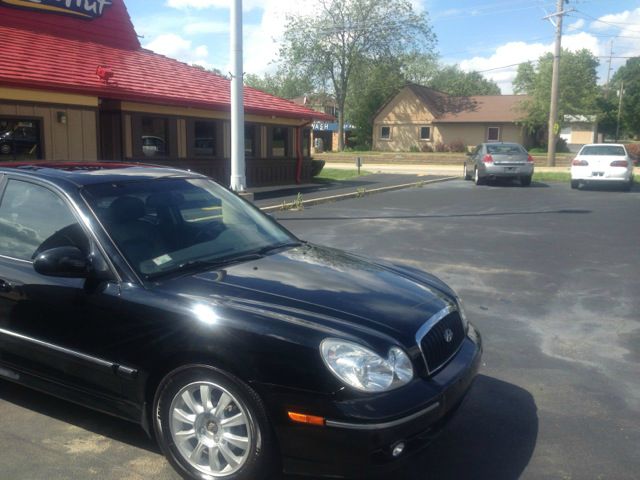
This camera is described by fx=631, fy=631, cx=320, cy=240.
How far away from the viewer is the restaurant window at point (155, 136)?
1688 cm

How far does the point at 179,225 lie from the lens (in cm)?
413

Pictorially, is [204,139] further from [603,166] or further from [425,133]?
[425,133]

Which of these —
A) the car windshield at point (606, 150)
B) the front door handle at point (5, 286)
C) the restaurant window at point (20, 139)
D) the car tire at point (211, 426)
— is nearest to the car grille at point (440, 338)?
the car tire at point (211, 426)

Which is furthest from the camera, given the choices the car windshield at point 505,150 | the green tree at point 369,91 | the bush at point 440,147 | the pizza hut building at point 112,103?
the green tree at point 369,91

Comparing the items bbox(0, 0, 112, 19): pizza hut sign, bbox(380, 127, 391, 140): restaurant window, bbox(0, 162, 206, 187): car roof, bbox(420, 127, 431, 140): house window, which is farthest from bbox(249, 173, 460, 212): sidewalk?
bbox(380, 127, 391, 140): restaurant window

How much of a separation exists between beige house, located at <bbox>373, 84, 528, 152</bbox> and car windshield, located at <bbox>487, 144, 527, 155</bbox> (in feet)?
92.8

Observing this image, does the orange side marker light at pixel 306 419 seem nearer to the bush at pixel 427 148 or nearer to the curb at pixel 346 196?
the curb at pixel 346 196

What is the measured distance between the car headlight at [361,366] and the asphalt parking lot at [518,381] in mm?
689

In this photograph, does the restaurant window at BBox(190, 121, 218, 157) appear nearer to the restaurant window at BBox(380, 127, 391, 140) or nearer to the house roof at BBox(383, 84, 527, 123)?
the house roof at BBox(383, 84, 527, 123)

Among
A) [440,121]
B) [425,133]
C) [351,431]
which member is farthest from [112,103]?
[425,133]

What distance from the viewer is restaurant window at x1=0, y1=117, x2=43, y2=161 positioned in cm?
1380

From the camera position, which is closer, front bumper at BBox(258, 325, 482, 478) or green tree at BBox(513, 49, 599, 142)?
front bumper at BBox(258, 325, 482, 478)

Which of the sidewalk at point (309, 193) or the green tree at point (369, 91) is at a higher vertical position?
the green tree at point (369, 91)

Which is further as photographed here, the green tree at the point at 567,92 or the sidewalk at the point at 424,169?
the green tree at the point at 567,92
